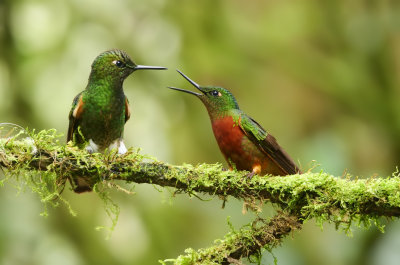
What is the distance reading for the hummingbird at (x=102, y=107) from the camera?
4305mm

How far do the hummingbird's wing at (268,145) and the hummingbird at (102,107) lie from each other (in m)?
0.83

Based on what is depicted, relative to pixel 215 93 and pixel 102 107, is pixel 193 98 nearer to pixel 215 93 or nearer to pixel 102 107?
pixel 215 93

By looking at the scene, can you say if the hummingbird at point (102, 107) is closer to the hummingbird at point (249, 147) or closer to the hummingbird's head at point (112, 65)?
the hummingbird's head at point (112, 65)

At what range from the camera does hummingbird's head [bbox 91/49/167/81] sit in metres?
4.37

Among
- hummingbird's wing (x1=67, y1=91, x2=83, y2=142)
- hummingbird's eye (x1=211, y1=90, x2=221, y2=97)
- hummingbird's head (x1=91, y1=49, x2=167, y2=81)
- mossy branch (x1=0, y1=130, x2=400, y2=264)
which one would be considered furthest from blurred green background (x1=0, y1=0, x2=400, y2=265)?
mossy branch (x1=0, y1=130, x2=400, y2=264)

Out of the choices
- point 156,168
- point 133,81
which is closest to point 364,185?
point 156,168

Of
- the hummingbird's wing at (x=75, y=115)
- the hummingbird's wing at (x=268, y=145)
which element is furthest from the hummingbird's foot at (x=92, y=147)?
the hummingbird's wing at (x=268, y=145)

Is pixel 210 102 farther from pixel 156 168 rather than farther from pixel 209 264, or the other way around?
pixel 209 264

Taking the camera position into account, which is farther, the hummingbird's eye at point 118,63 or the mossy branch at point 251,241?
the hummingbird's eye at point 118,63

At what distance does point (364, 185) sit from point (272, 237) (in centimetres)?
59

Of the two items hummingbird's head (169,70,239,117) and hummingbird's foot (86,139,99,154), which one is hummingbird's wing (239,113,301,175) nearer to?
hummingbird's head (169,70,239,117)

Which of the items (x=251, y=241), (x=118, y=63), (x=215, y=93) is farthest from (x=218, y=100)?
(x=251, y=241)

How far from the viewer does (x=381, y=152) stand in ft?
21.8

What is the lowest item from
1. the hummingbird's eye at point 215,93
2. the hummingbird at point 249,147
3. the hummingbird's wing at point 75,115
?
the hummingbird's wing at point 75,115
